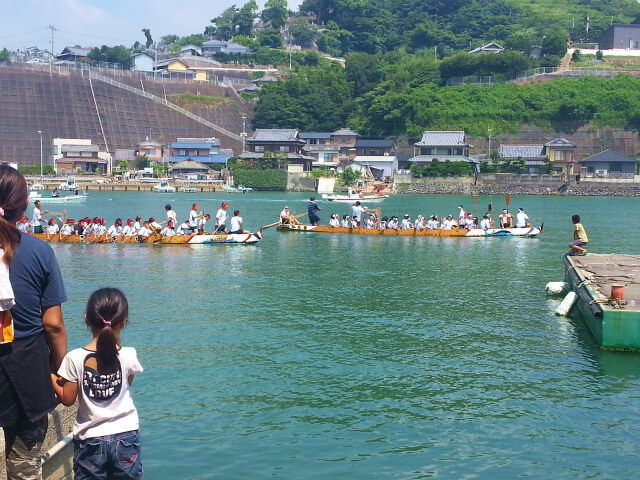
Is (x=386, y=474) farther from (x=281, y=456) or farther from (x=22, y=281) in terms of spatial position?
(x=22, y=281)

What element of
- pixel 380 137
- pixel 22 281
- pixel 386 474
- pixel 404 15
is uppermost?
pixel 404 15

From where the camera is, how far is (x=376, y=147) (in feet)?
326

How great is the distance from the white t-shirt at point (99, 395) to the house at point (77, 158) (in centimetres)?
9516

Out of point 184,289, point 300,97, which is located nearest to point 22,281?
point 184,289

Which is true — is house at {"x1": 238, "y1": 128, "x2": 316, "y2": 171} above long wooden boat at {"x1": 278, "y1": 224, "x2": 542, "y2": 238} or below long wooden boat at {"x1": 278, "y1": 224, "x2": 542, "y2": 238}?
above

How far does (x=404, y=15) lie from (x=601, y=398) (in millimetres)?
152798

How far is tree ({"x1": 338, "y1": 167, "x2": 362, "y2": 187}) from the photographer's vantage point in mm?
89312

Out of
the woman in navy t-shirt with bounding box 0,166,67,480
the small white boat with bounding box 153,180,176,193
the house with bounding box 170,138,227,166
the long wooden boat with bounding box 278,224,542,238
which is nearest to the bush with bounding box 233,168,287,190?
the house with bounding box 170,138,227,166

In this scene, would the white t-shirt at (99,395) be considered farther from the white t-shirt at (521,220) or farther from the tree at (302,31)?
the tree at (302,31)

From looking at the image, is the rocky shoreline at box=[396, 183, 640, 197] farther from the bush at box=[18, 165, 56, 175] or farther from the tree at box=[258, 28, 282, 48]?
the tree at box=[258, 28, 282, 48]

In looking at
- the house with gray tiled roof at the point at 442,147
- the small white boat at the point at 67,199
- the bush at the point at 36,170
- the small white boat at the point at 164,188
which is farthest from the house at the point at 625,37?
the bush at the point at 36,170

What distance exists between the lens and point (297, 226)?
39094 millimetres

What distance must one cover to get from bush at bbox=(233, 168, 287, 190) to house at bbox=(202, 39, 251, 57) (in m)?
61.3

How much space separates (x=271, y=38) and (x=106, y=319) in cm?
15280
